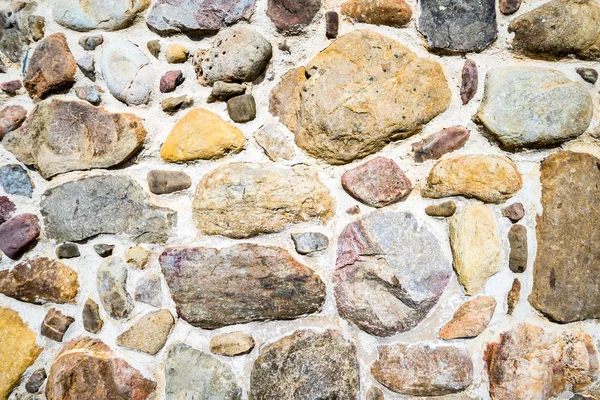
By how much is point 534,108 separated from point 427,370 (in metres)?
0.66

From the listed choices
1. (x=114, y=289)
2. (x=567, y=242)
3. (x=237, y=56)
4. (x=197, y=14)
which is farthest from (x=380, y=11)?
(x=114, y=289)

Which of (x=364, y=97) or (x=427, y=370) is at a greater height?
(x=364, y=97)

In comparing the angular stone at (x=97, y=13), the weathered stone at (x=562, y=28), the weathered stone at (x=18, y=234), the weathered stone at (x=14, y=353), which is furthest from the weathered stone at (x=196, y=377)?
the weathered stone at (x=562, y=28)

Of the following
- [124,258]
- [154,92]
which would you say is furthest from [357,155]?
[124,258]

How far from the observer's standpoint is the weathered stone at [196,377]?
1.16m

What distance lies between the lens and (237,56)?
115 centimetres

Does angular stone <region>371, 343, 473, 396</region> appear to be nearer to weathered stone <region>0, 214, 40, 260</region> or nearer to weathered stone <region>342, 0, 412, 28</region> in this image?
weathered stone <region>342, 0, 412, 28</region>

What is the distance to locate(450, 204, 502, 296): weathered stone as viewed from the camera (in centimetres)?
107

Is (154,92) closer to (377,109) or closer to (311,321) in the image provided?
(377,109)

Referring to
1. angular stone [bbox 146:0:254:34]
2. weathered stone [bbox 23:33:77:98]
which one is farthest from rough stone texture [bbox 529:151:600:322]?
weathered stone [bbox 23:33:77:98]

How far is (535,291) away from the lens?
42.8 inches

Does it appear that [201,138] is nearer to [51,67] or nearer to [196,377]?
[51,67]

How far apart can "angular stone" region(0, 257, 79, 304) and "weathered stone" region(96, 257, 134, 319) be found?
9 centimetres

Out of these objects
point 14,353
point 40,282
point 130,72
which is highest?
point 130,72
